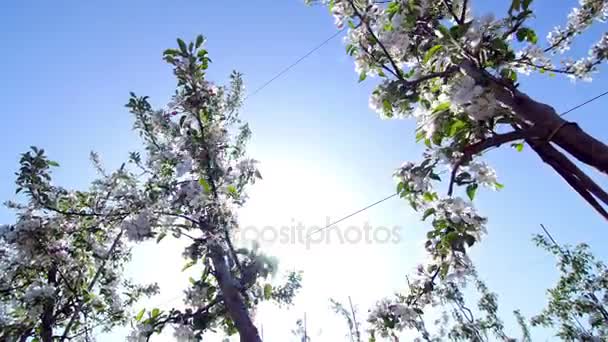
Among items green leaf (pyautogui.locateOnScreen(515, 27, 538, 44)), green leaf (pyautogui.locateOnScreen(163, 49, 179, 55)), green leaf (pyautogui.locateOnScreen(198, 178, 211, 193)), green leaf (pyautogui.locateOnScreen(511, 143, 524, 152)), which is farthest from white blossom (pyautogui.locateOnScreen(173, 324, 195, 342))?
green leaf (pyautogui.locateOnScreen(515, 27, 538, 44))

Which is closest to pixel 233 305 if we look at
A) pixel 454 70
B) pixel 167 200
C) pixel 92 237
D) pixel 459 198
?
pixel 167 200

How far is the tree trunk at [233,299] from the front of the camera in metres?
2.46

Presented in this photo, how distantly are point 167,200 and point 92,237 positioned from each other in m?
2.24

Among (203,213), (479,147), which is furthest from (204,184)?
(479,147)

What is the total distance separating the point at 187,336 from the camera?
2.45m

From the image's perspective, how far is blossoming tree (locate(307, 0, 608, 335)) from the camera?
3.93ft

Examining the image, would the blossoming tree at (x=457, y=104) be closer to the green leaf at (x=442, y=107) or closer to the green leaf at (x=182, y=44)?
the green leaf at (x=442, y=107)

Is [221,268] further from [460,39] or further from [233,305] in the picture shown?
[460,39]

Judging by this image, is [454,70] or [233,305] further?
[233,305]

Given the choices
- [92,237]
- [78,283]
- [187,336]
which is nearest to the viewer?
[187,336]

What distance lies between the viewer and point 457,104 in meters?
1.38

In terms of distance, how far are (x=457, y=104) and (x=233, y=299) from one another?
208 centimetres

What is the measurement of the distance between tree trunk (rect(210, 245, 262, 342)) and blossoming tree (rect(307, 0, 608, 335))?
101 cm

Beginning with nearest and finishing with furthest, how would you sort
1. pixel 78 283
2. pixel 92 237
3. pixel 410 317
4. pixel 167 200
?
pixel 410 317 < pixel 167 200 < pixel 78 283 < pixel 92 237
